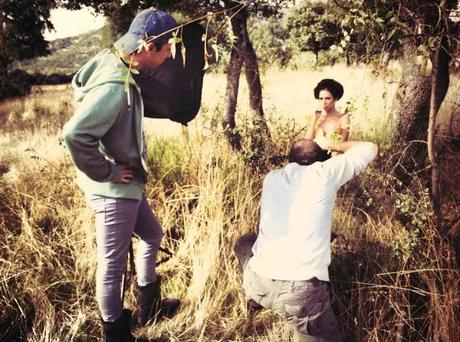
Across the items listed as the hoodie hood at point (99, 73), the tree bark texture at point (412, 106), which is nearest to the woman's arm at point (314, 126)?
the tree bark texture at point (412, 106)

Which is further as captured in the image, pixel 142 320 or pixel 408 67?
pixel 408 67

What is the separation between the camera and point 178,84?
280 centimetres

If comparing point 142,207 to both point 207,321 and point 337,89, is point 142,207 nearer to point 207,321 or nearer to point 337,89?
point 207,321

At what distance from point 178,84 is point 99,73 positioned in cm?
91

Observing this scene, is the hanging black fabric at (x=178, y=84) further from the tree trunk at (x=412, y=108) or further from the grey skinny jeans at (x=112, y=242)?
the tree trunk at (x=412, y=108)

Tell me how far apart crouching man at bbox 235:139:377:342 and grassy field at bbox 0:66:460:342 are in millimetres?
353

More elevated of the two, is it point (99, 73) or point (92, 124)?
point (99, 73)

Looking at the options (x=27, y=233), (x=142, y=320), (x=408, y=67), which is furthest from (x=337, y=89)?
(x=27, y=233)

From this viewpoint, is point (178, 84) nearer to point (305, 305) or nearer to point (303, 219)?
point (303, 219)

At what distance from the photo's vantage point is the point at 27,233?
2.99 m

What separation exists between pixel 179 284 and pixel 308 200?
1261 mm

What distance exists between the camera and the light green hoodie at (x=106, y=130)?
5.84 feet

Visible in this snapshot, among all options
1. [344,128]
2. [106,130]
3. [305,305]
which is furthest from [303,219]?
[344,128]

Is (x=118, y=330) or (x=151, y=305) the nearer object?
(x=118, y=330)
